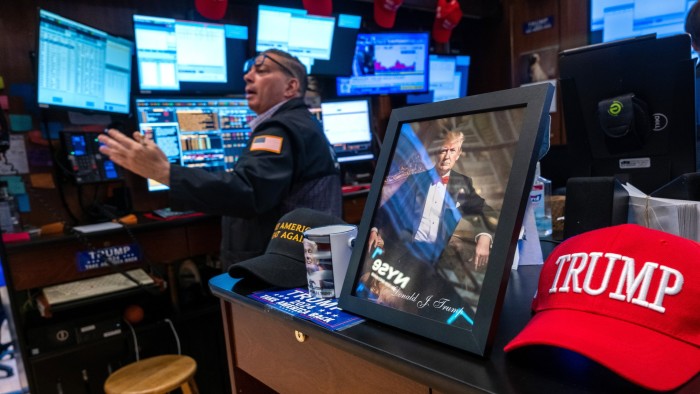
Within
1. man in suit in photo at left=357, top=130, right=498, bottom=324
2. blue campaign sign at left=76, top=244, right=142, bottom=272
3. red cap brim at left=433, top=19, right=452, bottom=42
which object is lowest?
blue campaign sign at left=76, top=244, right=142, bottom=272

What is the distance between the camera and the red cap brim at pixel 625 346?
0.41 metres

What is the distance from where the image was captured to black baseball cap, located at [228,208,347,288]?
2.74 ft

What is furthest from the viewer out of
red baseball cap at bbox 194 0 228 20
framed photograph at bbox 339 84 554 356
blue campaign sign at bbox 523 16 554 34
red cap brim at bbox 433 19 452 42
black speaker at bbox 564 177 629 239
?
blue campaign sign at bbox 523 16 554 34

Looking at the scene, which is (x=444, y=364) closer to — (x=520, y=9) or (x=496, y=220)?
(x=496, y=220)

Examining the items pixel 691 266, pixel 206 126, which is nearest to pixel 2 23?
pixel 206 126

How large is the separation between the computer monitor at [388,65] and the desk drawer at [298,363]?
2500mm

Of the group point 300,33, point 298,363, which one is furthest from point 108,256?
point 300,33

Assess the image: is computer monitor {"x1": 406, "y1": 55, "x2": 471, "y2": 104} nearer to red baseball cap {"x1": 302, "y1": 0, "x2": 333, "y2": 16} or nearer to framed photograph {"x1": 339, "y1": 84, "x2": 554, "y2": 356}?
red baseball cap {"x1": 302, "y1": 0, "x2": 333, "y2": 16}

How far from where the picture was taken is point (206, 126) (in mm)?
2508

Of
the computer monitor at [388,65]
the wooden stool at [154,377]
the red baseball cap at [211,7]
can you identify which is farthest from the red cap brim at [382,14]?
the wooden stool at [154,377]

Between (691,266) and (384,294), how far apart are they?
35cm

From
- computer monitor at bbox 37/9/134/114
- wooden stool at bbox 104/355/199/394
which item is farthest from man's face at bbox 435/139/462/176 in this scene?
computer monitor at bbox 37/9/134/114

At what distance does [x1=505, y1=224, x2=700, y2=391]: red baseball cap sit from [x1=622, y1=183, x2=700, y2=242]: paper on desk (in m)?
0.24

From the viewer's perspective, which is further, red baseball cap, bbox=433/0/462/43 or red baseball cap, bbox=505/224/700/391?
red baseball cap, bbox=433/0/462/43
